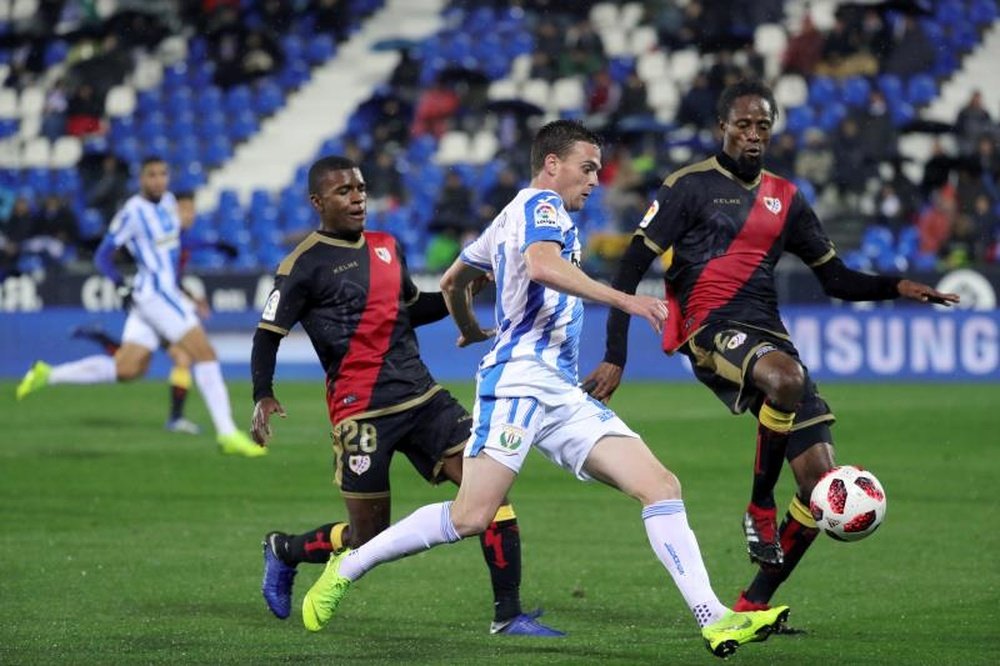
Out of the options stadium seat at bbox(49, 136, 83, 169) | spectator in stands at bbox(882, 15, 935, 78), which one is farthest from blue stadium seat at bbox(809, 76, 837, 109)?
stadium seat at bbox(49, 136, 83, 169)

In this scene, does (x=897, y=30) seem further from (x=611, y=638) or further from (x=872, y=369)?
(x=611, y=638)

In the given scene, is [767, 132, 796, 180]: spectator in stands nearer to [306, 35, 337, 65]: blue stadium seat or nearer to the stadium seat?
[306, 35, 337, 65]: blue stadium seat

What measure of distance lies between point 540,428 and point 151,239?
9448 mm

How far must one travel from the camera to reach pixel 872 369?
2177cm

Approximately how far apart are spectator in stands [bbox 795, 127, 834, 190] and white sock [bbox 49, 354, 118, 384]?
1166 cm

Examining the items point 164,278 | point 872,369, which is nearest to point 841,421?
point 872,369

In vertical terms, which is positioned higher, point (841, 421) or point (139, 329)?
point (139, 329)

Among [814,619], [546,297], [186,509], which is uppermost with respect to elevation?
[546,297]

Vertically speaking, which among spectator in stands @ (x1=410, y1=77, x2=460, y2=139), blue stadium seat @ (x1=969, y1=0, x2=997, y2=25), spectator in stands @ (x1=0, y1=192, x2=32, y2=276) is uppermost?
blue stadium seat @ (x1=969, y1=0, x2=997, y2=25)

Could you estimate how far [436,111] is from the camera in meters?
29.0

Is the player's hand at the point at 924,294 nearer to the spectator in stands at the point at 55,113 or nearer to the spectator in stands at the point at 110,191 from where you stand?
the spectator in stands at the point at 110,191

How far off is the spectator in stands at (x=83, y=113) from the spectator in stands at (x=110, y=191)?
88.2 inches

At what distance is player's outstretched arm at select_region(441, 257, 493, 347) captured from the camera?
24.8ft

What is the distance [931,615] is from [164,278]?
9.46 metres
